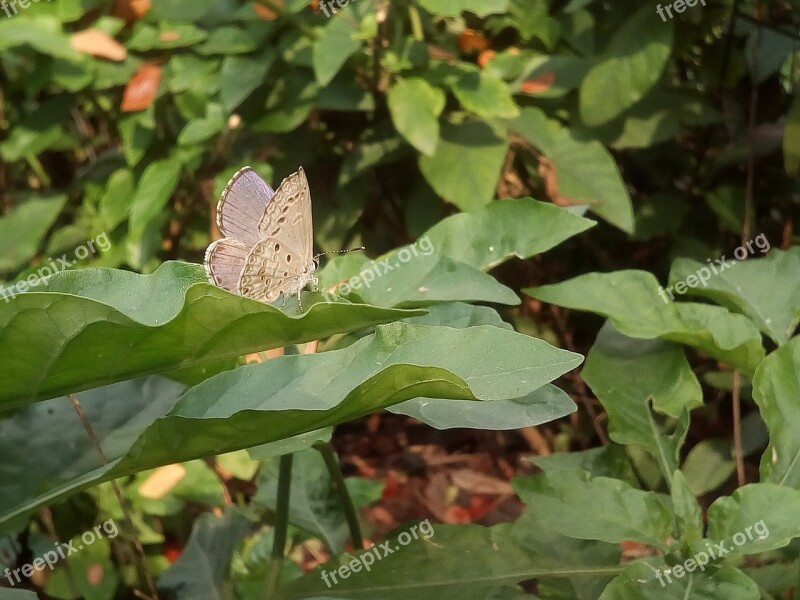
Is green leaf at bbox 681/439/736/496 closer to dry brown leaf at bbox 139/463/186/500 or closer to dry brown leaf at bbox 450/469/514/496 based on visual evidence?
dry brown leaf at bbox 450/469/514/496

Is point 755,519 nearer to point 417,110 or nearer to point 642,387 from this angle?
point 642,387

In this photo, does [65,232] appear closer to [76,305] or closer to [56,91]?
[56,91]

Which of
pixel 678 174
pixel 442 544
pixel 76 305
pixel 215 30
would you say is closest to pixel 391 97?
pixel 215 30

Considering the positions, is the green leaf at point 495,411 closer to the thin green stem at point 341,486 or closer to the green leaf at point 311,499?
the thin green stem at point 341,486

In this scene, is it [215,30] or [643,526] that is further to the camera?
[215,30]

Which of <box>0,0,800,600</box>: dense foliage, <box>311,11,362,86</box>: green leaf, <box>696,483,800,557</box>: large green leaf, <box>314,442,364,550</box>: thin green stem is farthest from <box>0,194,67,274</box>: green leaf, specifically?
<box>696,483,800,557</box>: large green leaf

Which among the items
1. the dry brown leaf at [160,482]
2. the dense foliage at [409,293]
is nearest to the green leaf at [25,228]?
the dense foliage at [409,293]
